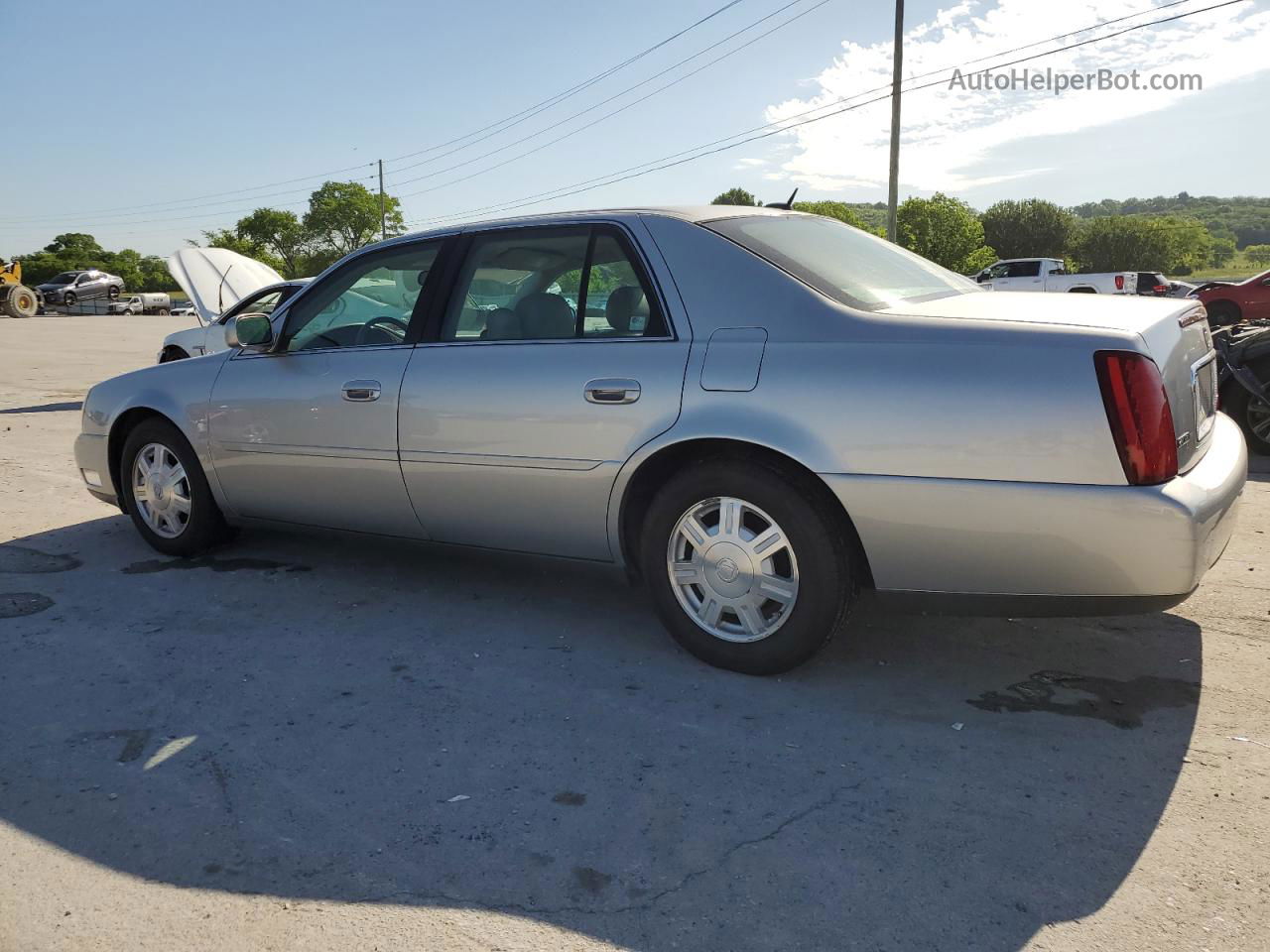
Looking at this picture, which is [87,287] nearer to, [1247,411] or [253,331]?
[253,331]

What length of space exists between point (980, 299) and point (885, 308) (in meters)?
0.50

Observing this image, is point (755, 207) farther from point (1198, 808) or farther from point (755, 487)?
point (1198, 808)

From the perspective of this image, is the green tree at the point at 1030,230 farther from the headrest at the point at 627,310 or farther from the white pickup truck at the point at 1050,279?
the headrest at the point at 627,310

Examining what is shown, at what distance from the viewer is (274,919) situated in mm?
2234

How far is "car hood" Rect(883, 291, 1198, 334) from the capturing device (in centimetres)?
304

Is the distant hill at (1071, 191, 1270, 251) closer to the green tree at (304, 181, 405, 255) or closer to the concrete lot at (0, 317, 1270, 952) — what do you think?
the green tree at (304, 181, 405, 255)

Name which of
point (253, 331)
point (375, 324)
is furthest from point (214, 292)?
point (375, 324)

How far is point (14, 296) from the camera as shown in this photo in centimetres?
3659

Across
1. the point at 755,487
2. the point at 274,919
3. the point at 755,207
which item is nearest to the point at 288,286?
the point at 755,207

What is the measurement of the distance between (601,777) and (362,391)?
7.04 feet

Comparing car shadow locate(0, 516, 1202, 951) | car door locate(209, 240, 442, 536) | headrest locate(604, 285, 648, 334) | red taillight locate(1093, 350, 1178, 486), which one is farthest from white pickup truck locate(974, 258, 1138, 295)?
red taillight locate(1093, 350, 1178, 486)

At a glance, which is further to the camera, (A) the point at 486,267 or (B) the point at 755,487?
(A) the point at 486,267

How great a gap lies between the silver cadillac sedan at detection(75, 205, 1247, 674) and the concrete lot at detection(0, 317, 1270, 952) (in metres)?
0.37

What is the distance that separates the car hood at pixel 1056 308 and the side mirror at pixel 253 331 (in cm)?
287
